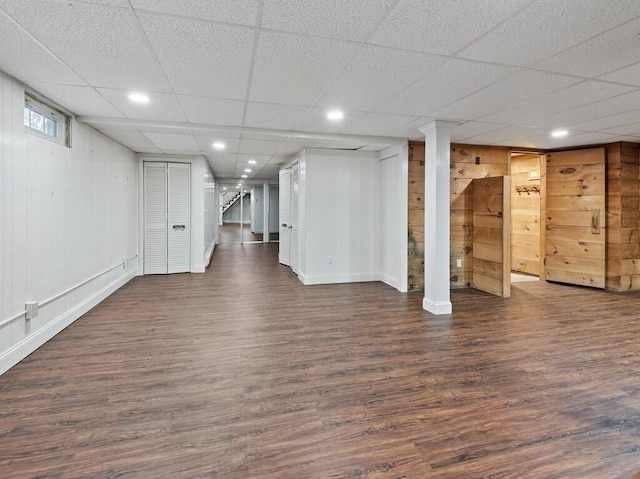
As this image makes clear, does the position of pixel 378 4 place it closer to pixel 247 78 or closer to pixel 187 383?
pixel 247 78

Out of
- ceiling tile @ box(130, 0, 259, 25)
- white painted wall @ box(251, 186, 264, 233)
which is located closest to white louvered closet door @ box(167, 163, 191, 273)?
ceiling tile @ box(130, 0, 259, 25)

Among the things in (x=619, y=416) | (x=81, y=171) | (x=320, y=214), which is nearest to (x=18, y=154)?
(x=81, y=171)

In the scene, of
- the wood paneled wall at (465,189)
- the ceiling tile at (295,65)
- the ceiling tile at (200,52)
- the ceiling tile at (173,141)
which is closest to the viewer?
the ceiling tile at (200,52)

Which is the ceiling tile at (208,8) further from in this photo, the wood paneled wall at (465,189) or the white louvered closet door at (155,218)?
the white louvered closet door at (155,218)

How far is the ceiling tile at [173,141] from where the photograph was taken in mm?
4688

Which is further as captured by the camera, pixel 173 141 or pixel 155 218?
pixel 155 218

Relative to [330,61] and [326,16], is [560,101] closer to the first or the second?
[330,61]

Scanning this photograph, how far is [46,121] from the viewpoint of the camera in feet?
10.7

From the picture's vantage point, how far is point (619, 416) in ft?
6.73

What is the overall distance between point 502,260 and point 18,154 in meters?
5.46

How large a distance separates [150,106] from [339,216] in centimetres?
325

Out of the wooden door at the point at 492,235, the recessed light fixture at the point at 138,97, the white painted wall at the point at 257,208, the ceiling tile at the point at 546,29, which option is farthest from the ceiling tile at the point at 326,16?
the white painted wall at the point at 257,208

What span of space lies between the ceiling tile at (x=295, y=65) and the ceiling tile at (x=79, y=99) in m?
1.42

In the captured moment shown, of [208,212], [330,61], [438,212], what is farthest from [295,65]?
[208,212]
